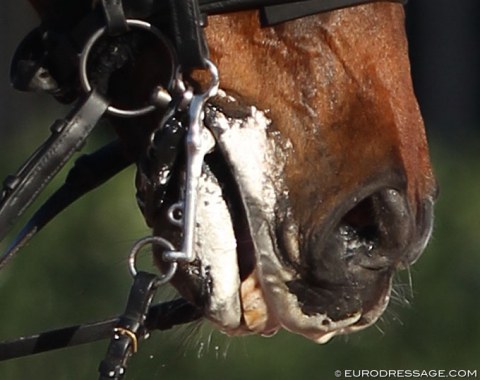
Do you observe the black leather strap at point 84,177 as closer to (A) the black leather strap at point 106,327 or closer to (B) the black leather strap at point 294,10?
(A) the black leather strap at point 106,327

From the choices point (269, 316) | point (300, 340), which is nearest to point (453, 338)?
point (300, 340)

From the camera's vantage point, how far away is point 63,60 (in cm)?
227

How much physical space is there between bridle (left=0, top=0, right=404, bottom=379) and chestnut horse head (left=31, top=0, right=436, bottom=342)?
26mm

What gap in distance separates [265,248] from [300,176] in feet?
0.39

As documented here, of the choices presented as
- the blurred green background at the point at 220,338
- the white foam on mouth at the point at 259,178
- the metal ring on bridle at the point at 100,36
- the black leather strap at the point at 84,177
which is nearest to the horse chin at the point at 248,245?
the white foam on mouth at the point at 259,178

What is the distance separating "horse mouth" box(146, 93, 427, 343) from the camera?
2.13m

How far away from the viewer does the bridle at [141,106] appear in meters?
2.13

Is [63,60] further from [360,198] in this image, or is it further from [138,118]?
[360,198]

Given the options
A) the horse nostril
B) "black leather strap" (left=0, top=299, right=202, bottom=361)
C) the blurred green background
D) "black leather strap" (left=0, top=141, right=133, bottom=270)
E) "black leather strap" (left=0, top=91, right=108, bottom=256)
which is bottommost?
the blurred green background

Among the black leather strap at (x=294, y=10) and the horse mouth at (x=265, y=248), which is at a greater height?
the black leather strap at (x=294, y=10)

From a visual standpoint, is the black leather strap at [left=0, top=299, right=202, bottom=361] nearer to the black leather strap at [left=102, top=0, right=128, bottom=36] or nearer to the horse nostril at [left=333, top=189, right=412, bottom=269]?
the horse nostril at [left=333, top=189, right=412, bottom=269]

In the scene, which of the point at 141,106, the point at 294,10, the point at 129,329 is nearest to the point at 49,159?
the point at 141,106

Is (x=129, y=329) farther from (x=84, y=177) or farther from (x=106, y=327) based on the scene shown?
(x=84, y=177)

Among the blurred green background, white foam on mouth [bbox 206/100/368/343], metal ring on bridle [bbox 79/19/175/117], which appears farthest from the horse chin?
the blurred green background
